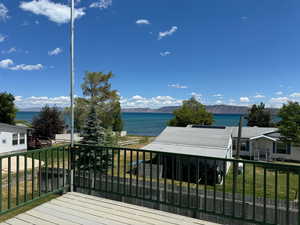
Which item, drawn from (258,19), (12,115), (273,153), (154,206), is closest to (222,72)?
(273,153)

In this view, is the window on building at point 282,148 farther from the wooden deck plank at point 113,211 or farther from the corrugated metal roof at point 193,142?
the wooden deck plank at point 113,211

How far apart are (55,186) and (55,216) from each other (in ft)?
2.99

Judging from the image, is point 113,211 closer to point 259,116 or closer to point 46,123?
point 46,123

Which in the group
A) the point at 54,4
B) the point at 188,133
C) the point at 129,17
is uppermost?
the point at 129,17

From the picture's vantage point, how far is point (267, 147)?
18000 mm

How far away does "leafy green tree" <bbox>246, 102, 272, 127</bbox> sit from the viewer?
3391 centimetres

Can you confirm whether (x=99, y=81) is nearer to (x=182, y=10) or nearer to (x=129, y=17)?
(x=129, y=17)

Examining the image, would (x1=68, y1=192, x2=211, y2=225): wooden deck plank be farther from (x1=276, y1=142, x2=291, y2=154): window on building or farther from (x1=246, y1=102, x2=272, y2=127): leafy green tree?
(x1=246, y1=102, x2=272, y2=127): leafy green tree

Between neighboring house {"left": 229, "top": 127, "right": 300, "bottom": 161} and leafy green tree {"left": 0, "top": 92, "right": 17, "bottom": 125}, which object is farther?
leafy green tree {"left": 0, "top": 92, "right": 17, "bottom": 125}

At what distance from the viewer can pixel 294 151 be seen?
16969mm

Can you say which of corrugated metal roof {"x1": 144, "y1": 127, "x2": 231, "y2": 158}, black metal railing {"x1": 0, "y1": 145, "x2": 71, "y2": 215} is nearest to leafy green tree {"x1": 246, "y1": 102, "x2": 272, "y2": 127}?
corrugated metal roof {"x1": 144, "y1": 127, "x2": 231, "y2": 158}

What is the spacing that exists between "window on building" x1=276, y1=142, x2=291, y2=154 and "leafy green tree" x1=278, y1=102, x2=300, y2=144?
981 mm

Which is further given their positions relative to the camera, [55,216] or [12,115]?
[12,115]

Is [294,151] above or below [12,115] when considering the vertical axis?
below
